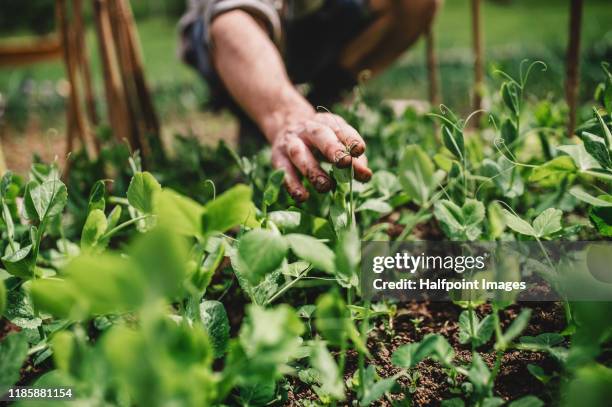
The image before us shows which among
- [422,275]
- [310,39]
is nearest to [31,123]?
[310,39]

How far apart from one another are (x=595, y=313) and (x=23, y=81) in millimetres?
3639

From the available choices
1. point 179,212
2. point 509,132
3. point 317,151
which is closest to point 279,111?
point 317,151

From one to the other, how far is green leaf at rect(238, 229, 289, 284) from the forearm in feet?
1.97

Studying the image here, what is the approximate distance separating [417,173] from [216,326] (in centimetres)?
32

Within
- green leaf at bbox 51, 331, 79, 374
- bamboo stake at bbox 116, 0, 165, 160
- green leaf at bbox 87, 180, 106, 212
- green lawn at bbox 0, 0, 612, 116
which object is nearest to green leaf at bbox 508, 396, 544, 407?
green leaf at bbox 51, 331, 79, 374

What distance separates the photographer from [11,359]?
50 centimetres

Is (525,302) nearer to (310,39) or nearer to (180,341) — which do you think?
(180,341)

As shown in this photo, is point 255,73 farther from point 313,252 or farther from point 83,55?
point 83,55

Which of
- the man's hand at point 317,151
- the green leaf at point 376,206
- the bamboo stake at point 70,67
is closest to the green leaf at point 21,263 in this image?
the man's hand at point 317,151

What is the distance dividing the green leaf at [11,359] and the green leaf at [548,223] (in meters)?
0.65

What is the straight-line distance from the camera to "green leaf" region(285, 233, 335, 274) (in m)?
0.50

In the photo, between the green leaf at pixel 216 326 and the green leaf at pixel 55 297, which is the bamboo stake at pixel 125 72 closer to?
the green leaf at pixel 216 326

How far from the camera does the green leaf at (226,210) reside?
0.47 meters

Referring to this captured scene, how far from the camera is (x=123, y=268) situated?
0.37 meters
